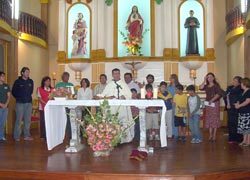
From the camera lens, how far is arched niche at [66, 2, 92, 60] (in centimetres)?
1479

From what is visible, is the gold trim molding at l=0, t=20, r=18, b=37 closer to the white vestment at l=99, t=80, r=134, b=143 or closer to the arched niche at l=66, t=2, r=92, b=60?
the arched niche at l=66, t=2, r=92, b=60

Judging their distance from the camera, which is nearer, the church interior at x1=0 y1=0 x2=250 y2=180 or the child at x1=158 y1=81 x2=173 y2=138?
the child at x1=158 y1=81 x2=173 y2=138

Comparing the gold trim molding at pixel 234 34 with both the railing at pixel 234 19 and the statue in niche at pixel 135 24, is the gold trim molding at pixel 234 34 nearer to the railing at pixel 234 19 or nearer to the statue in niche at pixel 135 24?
the railing at pixel 234 19

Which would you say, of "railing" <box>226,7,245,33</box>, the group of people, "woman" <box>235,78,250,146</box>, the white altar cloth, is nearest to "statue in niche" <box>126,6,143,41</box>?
"railing" <box>226,7,245,33</box>

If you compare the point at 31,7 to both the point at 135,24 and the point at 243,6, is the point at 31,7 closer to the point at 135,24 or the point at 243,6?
the point at 135,24

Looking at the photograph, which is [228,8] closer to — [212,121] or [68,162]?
[212,121]

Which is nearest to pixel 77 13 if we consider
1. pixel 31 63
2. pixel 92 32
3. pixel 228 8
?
pixel 92 32

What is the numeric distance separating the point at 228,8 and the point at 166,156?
9.00m

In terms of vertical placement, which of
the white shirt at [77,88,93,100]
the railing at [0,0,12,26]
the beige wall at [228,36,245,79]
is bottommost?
the white shirt at [77,88,93,100]

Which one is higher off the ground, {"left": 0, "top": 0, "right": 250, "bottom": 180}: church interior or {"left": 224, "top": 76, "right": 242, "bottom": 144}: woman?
{"left": 0, "top": 0, "right": 250, "bottom": 180}: church interior

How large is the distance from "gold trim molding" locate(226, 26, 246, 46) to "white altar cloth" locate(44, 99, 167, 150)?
225 inches

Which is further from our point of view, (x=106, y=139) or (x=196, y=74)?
(x=196, y=74)

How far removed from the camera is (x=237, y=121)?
8664mm

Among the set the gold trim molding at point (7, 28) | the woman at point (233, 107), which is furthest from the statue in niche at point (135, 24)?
the woman at point (233, 107)
